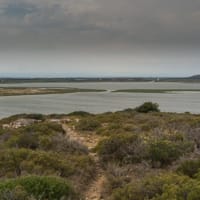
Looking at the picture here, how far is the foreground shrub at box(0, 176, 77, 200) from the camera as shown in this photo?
5.74m

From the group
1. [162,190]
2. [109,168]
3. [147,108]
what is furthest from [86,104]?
[162,190]

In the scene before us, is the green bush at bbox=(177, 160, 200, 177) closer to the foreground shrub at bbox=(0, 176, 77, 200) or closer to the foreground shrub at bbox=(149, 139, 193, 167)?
the foreground shrub at bbox=(149, 139, 193, 167)

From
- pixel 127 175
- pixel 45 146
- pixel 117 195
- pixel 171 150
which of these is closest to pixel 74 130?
pixel 45 146

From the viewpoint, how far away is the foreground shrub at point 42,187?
5738mm

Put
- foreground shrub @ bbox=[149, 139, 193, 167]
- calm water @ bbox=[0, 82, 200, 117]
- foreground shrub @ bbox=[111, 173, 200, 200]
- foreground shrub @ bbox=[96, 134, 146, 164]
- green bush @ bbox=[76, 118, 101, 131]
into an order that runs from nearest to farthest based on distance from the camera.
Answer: foreground shrub @ bbox=[111, 173, 200, 200], foreground shrub @ bbox=[149, 139, 193, 167], foreground shrub @ bbox=[96, 134, 146, 164], green bush @ bbox=[76, 118, 101, 131], calm water @ bbox=[0, 82, 200, 117]

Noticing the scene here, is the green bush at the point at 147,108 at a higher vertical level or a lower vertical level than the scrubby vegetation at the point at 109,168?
lower

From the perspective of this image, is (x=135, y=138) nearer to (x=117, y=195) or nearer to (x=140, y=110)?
(x=117, y=195)

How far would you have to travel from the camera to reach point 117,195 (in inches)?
238

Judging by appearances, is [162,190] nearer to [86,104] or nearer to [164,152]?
[164,152]

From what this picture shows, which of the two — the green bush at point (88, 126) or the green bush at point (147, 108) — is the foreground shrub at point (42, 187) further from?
the green bush at point (147, 108)

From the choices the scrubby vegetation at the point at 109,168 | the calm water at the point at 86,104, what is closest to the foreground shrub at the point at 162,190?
the scrubby vegetation at the point at 109,168

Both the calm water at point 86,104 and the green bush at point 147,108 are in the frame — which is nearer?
the green bush at point 147,108

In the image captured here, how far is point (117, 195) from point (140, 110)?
70.4 ft

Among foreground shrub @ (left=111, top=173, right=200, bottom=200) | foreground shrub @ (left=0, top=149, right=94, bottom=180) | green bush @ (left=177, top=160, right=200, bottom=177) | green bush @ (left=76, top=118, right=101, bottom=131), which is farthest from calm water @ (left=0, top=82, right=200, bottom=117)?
foreground shrub @ (left=111, top=173, right=200, bottom=200)
